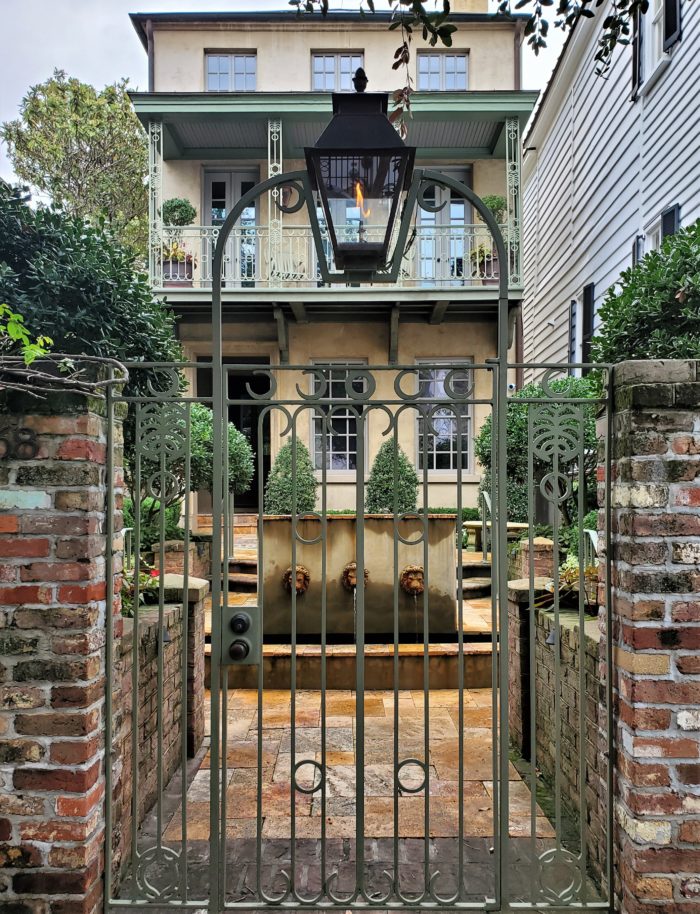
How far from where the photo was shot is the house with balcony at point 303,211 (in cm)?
965

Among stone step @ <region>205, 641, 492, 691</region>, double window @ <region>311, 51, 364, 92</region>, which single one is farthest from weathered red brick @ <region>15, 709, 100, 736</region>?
double window @ <region>311, 51, 364, 92</region>

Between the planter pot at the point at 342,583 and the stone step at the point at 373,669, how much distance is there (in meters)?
0.44

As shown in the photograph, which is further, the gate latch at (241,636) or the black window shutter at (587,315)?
the black window shutter at (587,315)

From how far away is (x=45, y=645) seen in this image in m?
2.39

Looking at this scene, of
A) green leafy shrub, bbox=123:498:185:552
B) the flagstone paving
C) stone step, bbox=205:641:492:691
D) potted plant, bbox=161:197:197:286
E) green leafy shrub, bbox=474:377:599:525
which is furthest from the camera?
potted plant, bbox=161:197:197:286

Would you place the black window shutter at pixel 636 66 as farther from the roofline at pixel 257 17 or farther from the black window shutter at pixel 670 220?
the roofline at pixel 257 17

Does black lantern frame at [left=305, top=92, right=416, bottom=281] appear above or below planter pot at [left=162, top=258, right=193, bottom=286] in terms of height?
below

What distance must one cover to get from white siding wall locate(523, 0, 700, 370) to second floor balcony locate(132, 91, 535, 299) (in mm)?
1158

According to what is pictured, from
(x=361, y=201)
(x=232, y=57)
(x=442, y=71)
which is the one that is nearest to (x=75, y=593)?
(x=361, y=201)

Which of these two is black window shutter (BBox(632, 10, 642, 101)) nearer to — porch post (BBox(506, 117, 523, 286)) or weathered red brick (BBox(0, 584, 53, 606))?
porch post (BBox(506, 117, 523, 286))

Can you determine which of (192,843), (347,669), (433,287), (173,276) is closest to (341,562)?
(347,669)

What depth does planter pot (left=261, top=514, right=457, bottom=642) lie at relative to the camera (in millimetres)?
5691

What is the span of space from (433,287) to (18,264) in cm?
624

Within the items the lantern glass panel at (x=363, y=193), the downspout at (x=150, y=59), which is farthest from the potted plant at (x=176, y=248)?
the lantern glass panel at (x=363, y=193)
